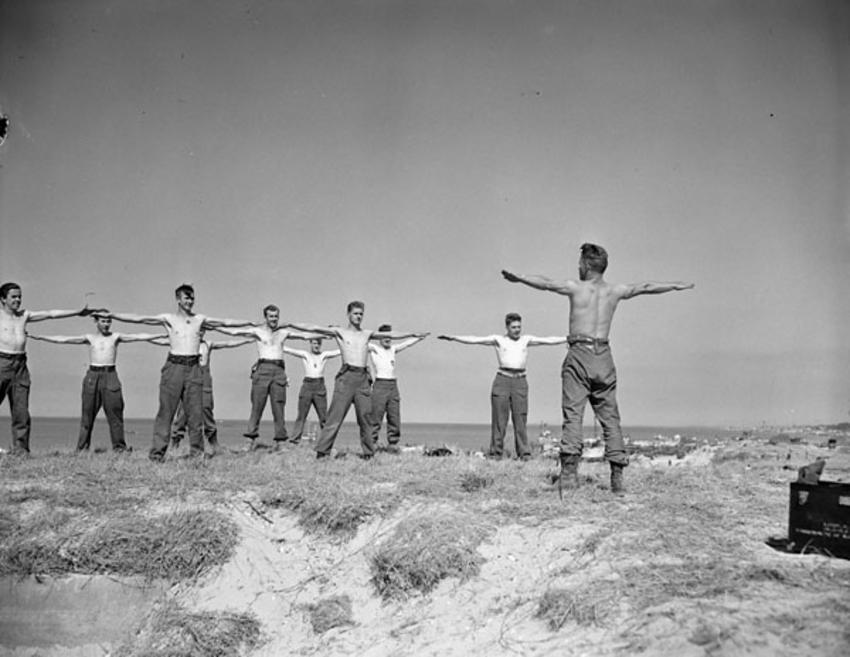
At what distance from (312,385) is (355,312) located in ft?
16.2

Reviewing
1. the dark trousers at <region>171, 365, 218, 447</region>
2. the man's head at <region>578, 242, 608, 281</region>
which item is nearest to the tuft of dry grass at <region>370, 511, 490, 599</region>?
the man's head at <region>578, 242, 608, 281</region>

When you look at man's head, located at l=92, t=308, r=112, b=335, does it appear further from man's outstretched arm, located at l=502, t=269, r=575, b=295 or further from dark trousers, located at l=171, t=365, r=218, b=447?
man's outstretched arm, located at l=502, t=269, r=575, b=295

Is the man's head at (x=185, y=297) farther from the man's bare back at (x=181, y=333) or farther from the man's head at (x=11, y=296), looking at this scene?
the man's head at (x=11, y=296)

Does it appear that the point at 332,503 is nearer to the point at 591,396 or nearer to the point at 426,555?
the point at 426,555

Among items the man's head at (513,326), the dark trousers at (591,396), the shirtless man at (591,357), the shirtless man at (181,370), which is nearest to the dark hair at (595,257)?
the shirtless man at (591,357)

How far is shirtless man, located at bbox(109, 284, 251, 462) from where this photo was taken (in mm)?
10773

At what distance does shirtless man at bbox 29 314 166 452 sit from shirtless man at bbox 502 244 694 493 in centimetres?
818

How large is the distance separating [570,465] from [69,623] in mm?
5608

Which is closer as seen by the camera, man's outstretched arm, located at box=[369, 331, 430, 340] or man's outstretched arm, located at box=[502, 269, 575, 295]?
man's outstretched arm, located at box=[502, 269, 575, 295]

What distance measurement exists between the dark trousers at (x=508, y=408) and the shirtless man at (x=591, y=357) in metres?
4.42

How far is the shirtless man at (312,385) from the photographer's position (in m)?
16.1

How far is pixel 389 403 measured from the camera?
15.4m

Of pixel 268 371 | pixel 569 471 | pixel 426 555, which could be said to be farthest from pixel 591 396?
pixel 268 371

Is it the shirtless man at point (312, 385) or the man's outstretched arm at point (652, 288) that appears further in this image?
the shirtless man at point (312, 385)
